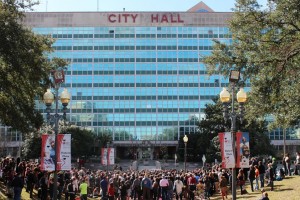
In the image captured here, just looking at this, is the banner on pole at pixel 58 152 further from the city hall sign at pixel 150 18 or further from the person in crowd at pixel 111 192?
the city hall sign at pixel 150 18

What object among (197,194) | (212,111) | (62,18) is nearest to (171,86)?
(62,18)

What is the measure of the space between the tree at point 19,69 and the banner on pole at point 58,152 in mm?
6197

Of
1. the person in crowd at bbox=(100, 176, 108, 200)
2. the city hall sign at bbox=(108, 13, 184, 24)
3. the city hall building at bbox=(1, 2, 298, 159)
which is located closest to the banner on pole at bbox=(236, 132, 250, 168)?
the person in crowd at bbox=(100, 176, 108, 200)

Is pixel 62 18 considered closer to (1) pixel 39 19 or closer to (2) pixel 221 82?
(1) pixel 39 19

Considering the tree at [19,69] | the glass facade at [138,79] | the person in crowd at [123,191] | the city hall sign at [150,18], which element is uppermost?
the city hall sign at [150,18]

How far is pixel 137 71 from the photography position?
305 feet

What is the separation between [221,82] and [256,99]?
2722 inches

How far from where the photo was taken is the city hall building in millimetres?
91562

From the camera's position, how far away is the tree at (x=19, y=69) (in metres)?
21.3

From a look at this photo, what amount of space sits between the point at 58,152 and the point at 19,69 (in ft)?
22.0

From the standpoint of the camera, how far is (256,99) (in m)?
23.2

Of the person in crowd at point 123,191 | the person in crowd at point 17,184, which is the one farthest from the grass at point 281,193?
the person in crowd at point 123,191

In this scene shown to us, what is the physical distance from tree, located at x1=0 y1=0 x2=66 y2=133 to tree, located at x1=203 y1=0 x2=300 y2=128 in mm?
9619

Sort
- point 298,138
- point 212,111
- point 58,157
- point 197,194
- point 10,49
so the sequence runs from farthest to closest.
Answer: point 298,138 < point 212,111 < point 197,194 < point 10,49 < point 58,157
